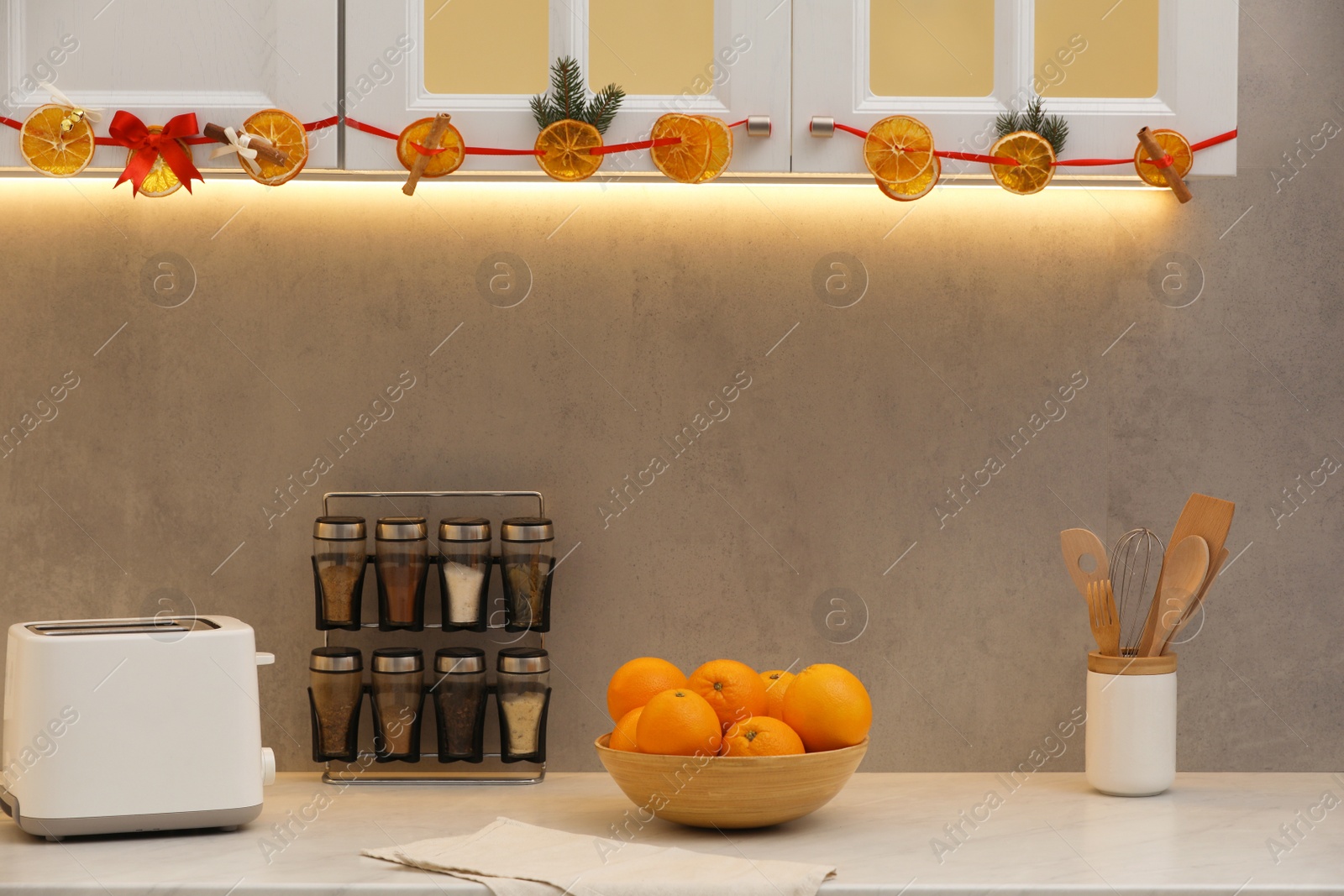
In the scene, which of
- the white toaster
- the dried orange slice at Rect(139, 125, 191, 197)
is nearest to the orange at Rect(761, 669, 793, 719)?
the white toaster

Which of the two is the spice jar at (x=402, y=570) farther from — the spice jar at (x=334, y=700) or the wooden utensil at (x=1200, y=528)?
the wooden utensil at (x=1200, y=528)

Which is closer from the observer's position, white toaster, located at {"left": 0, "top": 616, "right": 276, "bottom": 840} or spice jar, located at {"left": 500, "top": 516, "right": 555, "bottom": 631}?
white toaster, located at {"left": 0, "top": 616, "right": 276, "bottom": 840}

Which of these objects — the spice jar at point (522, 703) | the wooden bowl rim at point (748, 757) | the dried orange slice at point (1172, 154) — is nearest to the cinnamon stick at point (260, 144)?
the spice jar at point (522, 703)

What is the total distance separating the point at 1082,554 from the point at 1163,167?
0.45 metres

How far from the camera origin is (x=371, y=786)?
1415mm

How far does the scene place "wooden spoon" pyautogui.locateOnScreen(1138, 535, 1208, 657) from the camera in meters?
1.36

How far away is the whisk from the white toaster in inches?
41.4

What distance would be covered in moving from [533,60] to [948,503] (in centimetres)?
74

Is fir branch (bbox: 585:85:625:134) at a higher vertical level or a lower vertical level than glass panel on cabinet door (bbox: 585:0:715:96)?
lower

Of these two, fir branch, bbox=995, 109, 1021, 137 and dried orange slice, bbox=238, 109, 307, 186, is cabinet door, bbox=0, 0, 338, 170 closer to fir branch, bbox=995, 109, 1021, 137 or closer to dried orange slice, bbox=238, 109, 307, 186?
dried orange slice, bbox=238, 109, 307, 186

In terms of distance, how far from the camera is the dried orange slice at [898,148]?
1.31 metres

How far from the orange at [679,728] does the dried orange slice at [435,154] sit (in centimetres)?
62

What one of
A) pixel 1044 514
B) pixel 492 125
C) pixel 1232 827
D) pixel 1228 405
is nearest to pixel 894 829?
pixel 1232 827

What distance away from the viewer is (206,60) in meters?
1.30
